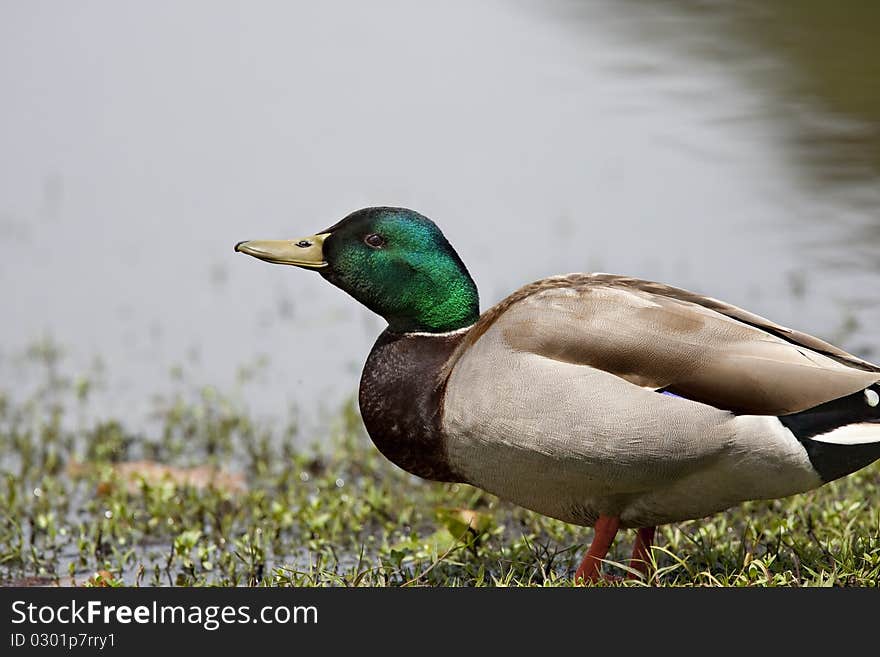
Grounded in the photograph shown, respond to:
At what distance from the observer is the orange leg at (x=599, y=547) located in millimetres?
4434

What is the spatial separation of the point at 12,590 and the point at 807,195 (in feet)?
18.5

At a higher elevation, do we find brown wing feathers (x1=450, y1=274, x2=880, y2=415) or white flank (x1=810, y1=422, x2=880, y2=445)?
brown wing feathers (x1=450, y1=274, x2=880, y2=415)

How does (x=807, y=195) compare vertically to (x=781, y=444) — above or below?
above

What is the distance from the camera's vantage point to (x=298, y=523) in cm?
539

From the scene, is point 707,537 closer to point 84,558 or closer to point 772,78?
point 84,558

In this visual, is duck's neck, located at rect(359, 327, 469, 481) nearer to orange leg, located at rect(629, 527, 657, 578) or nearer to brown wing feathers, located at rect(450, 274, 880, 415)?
brown wing feathers, located at rect(450, 274, 880, 415)

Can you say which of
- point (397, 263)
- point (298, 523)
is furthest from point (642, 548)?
point (298, 523)

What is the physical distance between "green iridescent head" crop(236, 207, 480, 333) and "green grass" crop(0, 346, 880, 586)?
729 millimetres

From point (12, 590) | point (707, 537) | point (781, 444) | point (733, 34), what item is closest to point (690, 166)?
point (733, 34)

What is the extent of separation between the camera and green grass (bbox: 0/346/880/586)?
4602mm

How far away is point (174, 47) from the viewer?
A: 12211mm

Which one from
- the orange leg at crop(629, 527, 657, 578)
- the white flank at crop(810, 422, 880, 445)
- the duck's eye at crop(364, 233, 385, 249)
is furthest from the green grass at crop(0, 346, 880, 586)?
the duck's eye at crop(364, 233, 385, 249)

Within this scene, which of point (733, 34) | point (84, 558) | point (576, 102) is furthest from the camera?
point (733, 34)

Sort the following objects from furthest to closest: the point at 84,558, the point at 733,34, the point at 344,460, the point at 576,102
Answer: the point at 733,34
the point at 576,102
the point at 344,460
the point at 84,558
